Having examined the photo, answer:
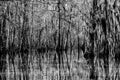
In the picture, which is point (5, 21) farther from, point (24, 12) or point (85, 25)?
point (85, 25)

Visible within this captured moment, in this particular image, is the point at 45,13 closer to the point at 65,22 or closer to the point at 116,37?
the point at 65,22

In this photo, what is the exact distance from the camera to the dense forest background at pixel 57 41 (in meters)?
1.22

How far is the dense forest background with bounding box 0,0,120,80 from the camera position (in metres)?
1.22

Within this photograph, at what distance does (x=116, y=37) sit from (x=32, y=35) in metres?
0.41

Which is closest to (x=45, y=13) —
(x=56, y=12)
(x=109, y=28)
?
(x=56, y=12)

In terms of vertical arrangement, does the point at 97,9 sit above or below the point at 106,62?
above

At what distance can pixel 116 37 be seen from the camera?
49.4 inches

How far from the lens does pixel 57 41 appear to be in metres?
1.23

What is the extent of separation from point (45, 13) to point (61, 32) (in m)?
0.12

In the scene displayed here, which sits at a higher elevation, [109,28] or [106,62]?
[109,28]

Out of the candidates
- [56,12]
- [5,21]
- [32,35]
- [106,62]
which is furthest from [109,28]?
[5,21]

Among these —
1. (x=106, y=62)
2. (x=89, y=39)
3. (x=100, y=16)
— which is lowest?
(x=106, y=62)

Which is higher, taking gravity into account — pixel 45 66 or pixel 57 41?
pixel 57 41

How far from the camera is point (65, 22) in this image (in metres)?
1.24
